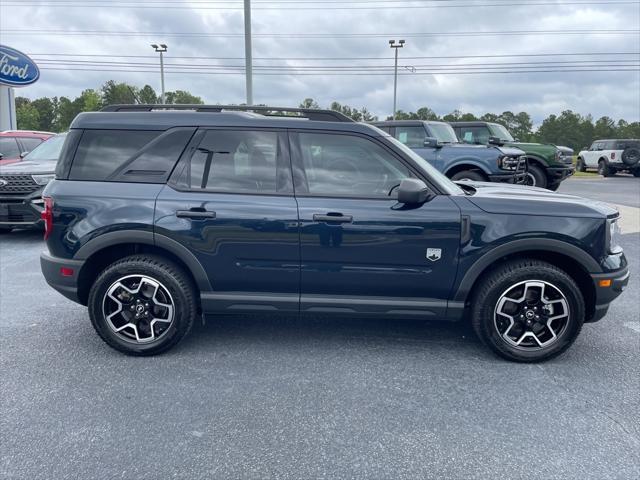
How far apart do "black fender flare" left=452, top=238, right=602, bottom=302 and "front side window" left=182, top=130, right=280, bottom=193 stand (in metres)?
1.62

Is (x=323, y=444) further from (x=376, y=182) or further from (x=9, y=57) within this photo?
(x=9, y=57)

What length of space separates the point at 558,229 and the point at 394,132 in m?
7.93

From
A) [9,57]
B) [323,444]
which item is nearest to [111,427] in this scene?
[323,444]

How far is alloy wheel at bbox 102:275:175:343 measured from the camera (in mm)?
3596

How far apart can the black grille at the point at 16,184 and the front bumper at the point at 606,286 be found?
778 centimetres

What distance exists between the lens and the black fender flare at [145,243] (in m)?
3.51

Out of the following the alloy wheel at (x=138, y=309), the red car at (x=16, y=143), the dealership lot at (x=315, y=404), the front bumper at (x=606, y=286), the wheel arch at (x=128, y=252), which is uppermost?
the red car at (x=16, y=143)

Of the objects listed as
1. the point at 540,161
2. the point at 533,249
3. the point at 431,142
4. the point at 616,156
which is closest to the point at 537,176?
the point at 540,161

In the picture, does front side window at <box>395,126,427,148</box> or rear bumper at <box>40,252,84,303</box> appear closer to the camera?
rear bumper at <box>40,252,84,303</box>

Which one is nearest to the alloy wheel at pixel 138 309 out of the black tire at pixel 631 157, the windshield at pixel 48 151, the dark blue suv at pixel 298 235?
the dark blue suv at pixel 298 235

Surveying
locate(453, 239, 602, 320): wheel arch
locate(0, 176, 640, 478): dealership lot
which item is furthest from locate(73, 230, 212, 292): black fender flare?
locate(453, 239, 602, 320): wheel arch

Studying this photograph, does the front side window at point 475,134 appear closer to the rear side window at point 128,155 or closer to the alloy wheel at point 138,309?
the rear side window at point 128,155

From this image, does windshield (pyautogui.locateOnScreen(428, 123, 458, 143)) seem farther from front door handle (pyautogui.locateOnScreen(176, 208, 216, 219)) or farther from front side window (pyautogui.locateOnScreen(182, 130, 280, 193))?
front door handle (pyautogui.locateOnScreen(176, 208, 216, 219))

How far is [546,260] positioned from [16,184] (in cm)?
760
